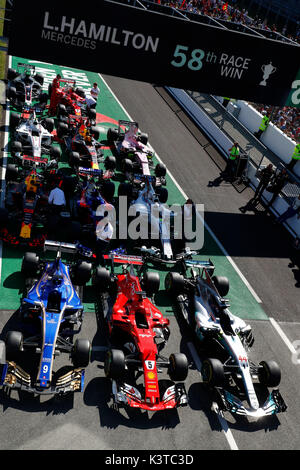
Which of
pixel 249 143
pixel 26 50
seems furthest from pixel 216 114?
pixel 26 50

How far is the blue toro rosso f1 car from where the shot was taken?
9328 mm

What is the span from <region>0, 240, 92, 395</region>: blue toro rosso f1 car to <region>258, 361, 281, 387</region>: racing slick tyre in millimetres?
4413

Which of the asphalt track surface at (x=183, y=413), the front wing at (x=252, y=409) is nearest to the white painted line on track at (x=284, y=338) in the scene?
the asphalt track surface at (x=183, y=413)

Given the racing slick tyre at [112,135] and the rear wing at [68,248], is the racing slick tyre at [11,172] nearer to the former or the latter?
the rear wing at [68,248]

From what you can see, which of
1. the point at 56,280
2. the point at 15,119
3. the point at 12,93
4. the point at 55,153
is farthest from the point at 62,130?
the point at 56,280

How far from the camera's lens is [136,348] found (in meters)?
10.8

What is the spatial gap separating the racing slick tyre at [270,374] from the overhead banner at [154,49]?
9.59 m

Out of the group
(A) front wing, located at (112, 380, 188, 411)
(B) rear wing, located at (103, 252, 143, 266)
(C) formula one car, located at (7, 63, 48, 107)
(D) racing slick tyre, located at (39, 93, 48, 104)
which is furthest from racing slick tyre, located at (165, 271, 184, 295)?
(D) racing slick tyre, located at (39, 93, 48, 104)

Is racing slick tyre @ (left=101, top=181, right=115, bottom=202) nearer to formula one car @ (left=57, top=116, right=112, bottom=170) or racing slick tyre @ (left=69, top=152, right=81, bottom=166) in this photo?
formula one car @ (left=57, top=116, right=112, bottom=170)

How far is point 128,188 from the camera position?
1719 cm

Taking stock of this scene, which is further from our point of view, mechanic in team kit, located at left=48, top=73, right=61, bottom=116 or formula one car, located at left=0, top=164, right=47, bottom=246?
mechanic in team kit, located at left=48, top=73, right=61, bottom=116

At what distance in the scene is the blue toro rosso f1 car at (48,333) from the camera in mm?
9328

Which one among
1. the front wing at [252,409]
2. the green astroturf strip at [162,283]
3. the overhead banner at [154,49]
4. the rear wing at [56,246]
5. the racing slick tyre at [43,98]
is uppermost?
the overhead banner at [154,49]
